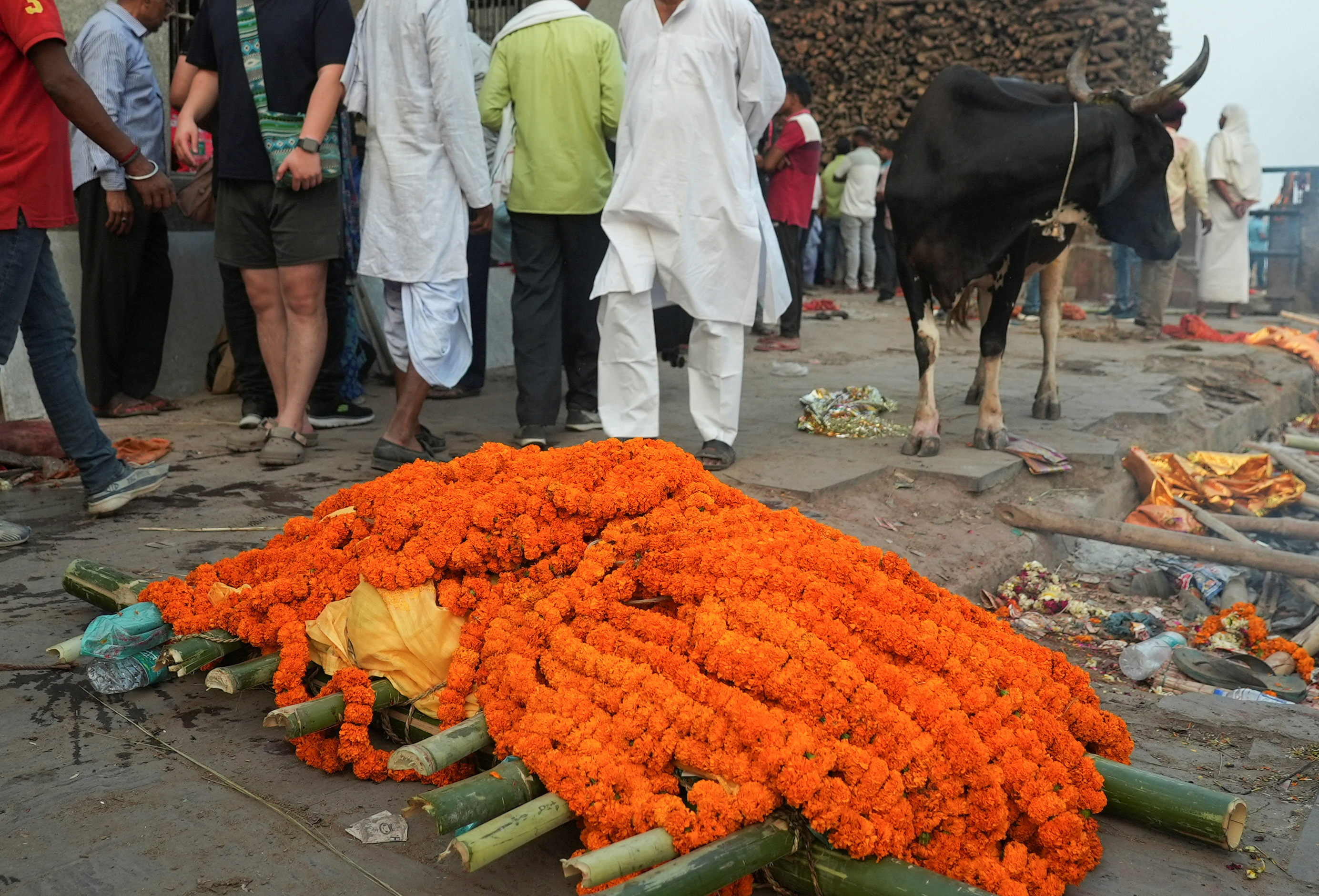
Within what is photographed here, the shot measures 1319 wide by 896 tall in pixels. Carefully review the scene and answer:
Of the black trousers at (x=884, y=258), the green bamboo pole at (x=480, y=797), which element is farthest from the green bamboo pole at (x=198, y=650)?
the black trousers at (x=884, y=258)

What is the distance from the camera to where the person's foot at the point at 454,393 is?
6367mm

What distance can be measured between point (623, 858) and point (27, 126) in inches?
121

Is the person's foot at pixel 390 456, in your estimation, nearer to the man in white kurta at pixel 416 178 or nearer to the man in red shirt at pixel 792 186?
the man in white kurta at pixel 416 178

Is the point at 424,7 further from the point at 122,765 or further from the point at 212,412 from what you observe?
the point at 122,765

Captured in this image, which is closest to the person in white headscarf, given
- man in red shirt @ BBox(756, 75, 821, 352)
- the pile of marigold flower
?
man in red shirt @ BBox(756, 75, 821, 352)

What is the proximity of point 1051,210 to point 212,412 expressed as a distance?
13.5 feet

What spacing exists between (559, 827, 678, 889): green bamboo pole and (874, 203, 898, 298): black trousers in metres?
12.2

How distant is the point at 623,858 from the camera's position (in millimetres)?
1870

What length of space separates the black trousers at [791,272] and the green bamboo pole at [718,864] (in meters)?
7.09

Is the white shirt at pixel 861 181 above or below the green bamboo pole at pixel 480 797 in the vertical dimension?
above

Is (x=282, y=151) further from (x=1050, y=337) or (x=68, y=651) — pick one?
(x=1050, y=337)

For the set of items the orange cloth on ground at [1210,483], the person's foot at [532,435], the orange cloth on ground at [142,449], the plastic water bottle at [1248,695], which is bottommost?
the plastic water bottle at [1248,695]

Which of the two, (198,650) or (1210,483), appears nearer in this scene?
(198,650)

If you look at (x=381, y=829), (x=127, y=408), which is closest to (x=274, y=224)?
(x=127, y=408)
